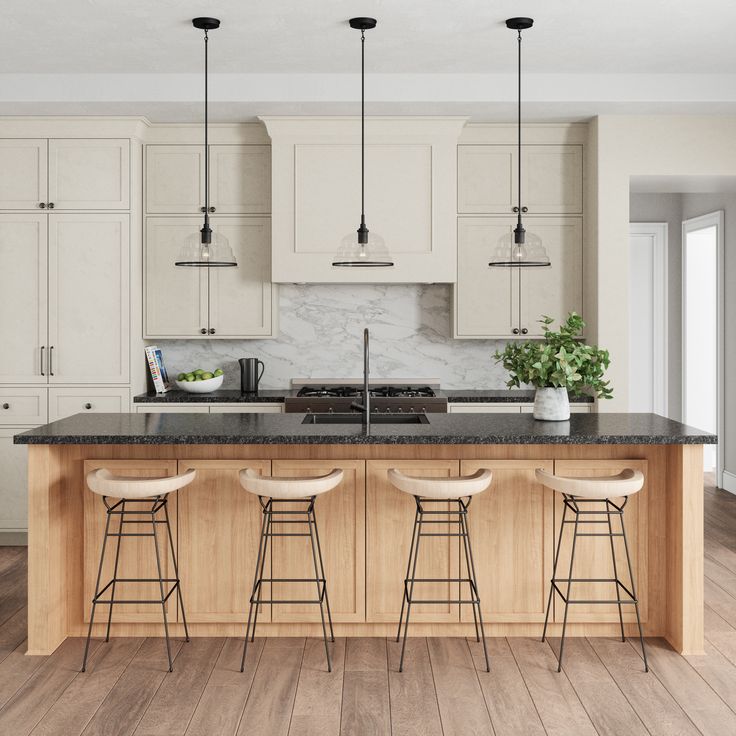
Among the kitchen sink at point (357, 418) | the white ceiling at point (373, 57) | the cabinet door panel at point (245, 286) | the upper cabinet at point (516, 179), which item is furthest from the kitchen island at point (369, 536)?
the upper cabinet at point (516, 179)

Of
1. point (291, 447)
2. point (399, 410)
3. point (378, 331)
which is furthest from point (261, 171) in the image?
point (291, 447)

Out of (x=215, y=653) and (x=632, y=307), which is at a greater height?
(x=632, y=307)

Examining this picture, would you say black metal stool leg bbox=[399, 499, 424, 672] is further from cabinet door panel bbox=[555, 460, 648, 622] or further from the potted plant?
the potted plant

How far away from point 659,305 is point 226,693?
542 centimetres

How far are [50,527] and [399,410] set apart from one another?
2.28 metres

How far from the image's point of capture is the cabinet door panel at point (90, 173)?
16.6ft

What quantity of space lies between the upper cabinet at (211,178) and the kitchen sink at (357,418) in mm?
1811

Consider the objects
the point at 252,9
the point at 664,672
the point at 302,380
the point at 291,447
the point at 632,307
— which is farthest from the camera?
the point at 632,307

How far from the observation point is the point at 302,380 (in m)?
5.68

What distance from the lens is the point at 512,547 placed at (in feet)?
11.5

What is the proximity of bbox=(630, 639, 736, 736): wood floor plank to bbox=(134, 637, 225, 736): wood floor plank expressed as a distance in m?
1.81

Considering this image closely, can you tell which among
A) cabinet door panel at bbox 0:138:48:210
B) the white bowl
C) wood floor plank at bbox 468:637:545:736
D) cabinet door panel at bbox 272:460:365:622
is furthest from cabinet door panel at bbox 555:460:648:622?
cabinet door panel at bbox 0:138:48:210

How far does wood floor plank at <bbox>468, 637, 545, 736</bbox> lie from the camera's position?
274cm

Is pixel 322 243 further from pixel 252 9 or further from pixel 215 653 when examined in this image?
pixel 215 653
